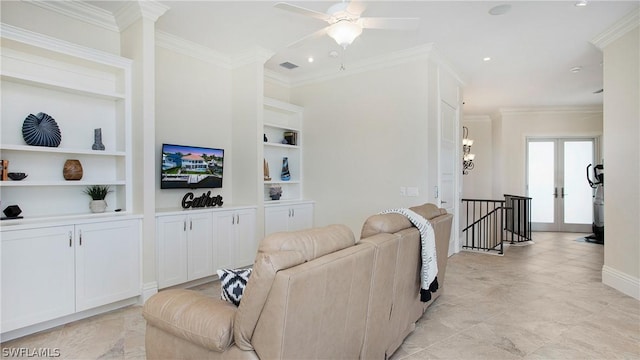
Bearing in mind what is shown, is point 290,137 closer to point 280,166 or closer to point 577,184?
point 280,166

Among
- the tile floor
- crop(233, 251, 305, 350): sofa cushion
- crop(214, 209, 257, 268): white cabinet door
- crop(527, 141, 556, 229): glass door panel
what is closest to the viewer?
crop(233, 251, 305, 350): sofa cushion

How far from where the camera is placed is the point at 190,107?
439 centimetres

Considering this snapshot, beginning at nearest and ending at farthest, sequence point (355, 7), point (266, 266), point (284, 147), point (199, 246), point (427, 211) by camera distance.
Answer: point (266, 266) → point (355, 7) → point (427, 211) → point (199, 246) → point (284, 147)

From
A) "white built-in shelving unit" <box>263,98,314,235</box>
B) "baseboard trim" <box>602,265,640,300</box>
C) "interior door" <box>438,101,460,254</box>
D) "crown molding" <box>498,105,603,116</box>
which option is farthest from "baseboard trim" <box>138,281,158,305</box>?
"crown molding" <box>498,105,603,116</box>

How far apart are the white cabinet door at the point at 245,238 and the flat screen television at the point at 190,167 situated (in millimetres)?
613

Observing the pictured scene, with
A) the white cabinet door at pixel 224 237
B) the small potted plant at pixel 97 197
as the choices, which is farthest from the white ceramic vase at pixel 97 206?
the white cabinet door at pixel 224 237

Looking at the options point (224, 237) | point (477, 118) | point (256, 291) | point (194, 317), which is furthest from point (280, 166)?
point (477, 118)

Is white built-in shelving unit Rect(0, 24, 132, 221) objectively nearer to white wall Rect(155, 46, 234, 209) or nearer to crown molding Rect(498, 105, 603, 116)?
white wall Rect(155, 46, 234, 209)

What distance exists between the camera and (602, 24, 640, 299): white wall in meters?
3.52

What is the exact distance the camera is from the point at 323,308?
1534mm

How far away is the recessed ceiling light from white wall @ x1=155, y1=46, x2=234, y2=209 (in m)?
3.43

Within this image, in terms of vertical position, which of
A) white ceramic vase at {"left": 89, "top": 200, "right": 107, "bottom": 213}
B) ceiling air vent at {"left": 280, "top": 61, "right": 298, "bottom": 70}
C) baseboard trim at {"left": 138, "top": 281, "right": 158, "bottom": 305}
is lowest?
baseboard trim at {"left": 138, "top": 281, "right": 158, "bottom": 305}

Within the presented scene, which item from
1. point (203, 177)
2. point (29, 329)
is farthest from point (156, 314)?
point (203, 177)

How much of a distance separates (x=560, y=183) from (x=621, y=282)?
5.05 metres
